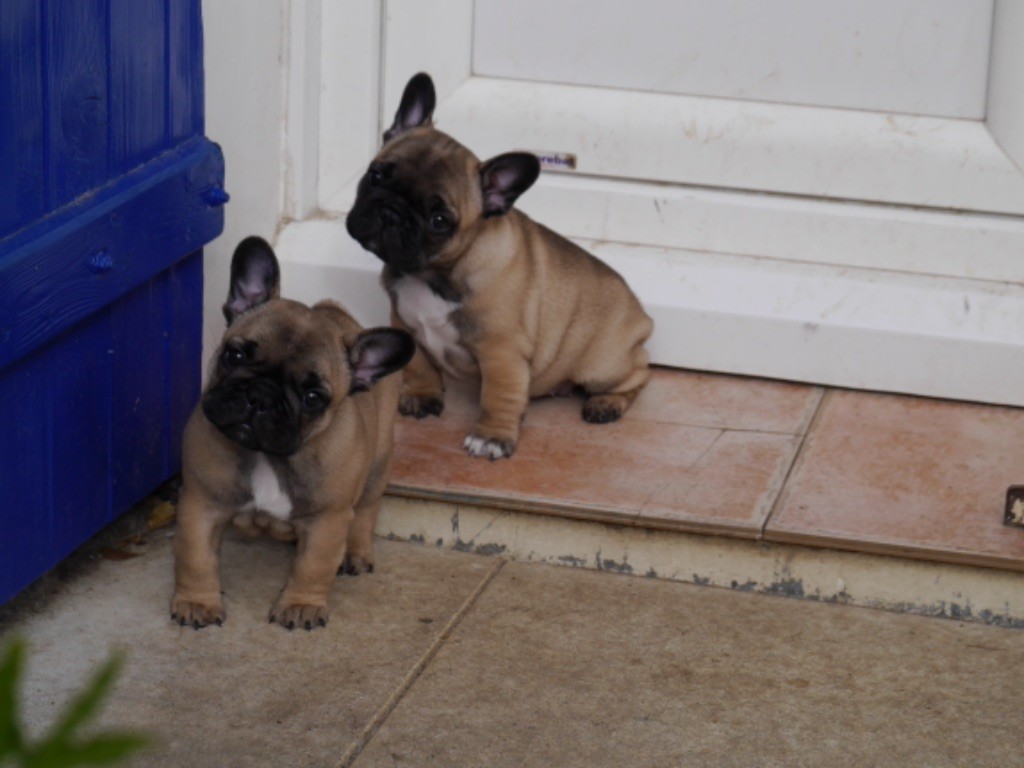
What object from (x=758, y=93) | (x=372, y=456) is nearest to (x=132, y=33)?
(x=372, y=456)

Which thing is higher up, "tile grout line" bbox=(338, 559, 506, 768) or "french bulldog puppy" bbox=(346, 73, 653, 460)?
"french bulldog puppy" bbox=(346, 73, 653, 460)

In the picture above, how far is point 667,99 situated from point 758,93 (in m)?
0.30

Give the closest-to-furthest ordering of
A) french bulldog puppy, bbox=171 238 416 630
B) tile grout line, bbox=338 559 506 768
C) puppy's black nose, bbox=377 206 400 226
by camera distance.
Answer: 1. tile grout line, bbox=338 559 506 768
2. french bulldog puppy, bbox=171 238 416 630
3. puppy's black nose, bbox=377 206 400 226

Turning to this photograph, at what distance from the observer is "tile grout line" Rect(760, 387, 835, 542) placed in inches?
140

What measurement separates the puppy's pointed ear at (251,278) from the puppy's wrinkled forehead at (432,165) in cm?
73

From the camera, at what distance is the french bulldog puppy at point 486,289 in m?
3.72

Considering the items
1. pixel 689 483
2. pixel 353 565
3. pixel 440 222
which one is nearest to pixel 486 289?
pixel 440 222

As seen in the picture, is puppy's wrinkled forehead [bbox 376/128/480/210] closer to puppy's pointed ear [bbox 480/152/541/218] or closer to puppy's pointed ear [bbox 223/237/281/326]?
puppy's pointed ear [bbox 480/152/541/218]

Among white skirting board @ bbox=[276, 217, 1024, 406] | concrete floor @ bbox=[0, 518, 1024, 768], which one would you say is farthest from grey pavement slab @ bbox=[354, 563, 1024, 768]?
white skirting board @ bbox=[276, 217, 1024, 406]

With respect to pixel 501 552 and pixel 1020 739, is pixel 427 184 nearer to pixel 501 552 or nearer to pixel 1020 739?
pixel 501 552

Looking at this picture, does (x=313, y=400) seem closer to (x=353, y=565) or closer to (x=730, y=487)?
(x=353, y=565)

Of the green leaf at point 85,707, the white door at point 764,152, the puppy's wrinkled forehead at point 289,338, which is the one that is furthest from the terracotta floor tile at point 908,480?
the green leaf at point 85,707

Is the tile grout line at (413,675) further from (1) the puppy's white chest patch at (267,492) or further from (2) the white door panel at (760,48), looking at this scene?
(2) the white door panel at (760,48)

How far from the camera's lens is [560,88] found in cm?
467
